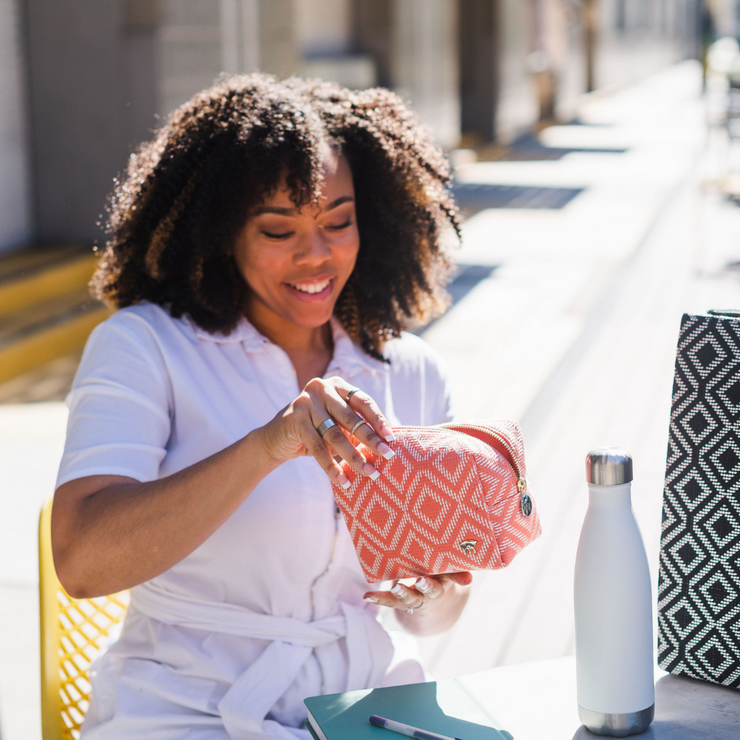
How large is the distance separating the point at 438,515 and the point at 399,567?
0.29 ft

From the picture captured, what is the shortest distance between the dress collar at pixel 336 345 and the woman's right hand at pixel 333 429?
0.40 m

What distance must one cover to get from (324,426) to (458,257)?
646 centimetres

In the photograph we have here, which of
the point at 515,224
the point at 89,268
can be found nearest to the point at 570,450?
the point at 89,268

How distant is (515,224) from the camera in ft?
28.6

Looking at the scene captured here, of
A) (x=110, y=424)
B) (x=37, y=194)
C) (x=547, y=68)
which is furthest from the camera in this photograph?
(x=547, y=68)

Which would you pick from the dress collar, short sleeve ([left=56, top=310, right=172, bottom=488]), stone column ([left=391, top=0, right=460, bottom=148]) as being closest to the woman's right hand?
short sleeve ([left=56, top=310, right=172, bottom=488])

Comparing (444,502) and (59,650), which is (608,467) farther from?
(59,650)

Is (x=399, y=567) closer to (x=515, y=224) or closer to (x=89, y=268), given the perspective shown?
(x=89, y=268)

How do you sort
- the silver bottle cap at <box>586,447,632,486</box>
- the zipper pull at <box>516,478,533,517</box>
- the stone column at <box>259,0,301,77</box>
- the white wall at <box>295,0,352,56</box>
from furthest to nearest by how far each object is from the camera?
1. the white wall at <box>295,0,352,56</box>
2. the stone column at <box>259,0,301,77</box>
3. the zipper pull at <box>516,478,533,517</box>
4. the silver bottle cap at <box>586,447,632,486</box>

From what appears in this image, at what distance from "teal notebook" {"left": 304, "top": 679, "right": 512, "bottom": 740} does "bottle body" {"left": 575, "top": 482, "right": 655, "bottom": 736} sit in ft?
0.44

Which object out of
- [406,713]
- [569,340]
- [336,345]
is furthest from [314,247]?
[569,340]

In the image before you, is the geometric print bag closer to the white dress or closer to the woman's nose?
the white dress

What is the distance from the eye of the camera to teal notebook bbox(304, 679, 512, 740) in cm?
106

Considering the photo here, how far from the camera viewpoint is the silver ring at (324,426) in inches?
42.9
